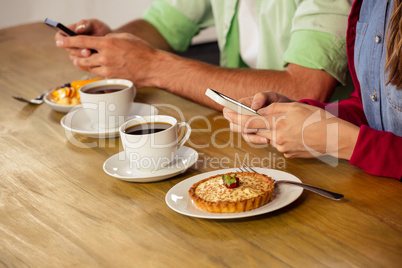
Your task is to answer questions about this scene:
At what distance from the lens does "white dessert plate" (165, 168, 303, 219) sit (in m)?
0.89

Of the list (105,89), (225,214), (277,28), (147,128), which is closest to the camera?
(225,214)

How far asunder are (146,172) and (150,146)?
0.06 metres

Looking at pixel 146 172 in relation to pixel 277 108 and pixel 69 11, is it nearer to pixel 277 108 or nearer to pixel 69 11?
pixel 277 108

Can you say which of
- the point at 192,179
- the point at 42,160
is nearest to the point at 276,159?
the point at 192,179

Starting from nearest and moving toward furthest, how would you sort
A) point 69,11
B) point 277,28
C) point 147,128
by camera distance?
1. point 147,128
2. point 277,28
3. point 69,11

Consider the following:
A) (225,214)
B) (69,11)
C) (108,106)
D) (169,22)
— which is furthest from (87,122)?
(69,11)

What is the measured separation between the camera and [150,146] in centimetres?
107

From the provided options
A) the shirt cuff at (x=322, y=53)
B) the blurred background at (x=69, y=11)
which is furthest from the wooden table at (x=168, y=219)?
the blurred background at (x=69, y=11)

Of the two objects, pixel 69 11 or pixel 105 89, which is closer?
pixel 105 89

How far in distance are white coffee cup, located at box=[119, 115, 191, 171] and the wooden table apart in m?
0.05

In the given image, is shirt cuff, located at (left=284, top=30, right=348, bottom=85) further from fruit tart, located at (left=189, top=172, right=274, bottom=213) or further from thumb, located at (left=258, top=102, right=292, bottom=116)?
fruit tart, located at (left=189, top=172, right=274, bottom=213)

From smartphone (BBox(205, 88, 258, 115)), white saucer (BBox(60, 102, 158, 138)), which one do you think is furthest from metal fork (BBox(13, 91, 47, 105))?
smartphone (BBox(205, 88, 258, 115))

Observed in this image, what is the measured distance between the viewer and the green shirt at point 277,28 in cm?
152

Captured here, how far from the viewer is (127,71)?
1652 millimetres
